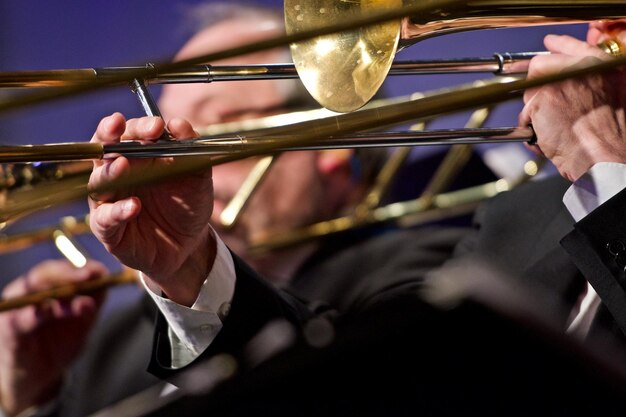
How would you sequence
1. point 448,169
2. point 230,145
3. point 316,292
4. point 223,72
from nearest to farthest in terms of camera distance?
1. point 230,145
2. point 223,72
3. point 316,292
4. point 448,169

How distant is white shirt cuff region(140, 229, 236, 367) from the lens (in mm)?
1560

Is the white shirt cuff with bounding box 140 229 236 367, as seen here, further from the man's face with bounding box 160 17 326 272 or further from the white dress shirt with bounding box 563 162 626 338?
the man's face with bounding box 160 17 326 272

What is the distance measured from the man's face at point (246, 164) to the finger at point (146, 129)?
1.38 meters

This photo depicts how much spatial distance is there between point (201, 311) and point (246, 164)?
1219mm

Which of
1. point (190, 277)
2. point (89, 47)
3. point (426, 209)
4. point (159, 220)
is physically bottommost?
point (426, 209)

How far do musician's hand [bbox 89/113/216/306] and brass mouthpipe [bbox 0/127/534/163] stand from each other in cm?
3

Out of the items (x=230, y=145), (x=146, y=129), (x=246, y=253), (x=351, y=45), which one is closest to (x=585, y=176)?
(x=351, y=45)

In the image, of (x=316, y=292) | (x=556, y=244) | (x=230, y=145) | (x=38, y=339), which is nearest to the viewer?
(x=230, y=145)

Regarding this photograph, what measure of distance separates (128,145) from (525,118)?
2.09 feet

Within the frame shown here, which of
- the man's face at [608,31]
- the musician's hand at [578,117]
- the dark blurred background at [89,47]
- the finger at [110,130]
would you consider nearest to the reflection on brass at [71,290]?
the dark blurred background at [89,47]

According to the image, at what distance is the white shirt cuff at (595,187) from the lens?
1.44 metres

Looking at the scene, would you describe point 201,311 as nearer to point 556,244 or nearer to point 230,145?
point 230,145

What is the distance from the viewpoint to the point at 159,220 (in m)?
1.48

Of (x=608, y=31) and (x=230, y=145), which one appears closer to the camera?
(x=230, y=145)
